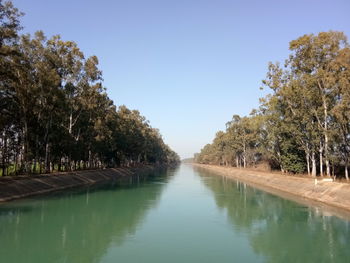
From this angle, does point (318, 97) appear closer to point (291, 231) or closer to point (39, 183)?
point (291, 231)

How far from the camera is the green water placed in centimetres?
1492

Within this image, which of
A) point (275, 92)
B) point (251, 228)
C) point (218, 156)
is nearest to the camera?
point (251, 228)

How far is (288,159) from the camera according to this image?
52.5 metres

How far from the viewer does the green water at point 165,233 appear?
1492cm

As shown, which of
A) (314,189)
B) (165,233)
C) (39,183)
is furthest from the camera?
(39,183)

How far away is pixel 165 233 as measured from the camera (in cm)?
1955

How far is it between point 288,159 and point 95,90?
110 ft

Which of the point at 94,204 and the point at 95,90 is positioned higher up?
the point at 95,90

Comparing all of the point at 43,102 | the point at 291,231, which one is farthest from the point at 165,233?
the point at 43,102

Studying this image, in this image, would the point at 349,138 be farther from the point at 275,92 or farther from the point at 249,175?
the point at 249,175

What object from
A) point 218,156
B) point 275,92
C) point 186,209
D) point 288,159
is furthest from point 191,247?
point 218,156

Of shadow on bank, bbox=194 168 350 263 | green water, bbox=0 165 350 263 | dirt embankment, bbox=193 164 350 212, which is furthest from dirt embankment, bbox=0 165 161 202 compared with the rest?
dirt embankment, bbox=193 164 350 212

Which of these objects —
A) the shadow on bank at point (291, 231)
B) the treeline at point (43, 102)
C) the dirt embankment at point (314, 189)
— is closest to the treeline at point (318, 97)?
the dirt embankment at point (314, 189)

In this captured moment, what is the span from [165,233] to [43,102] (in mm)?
27967
